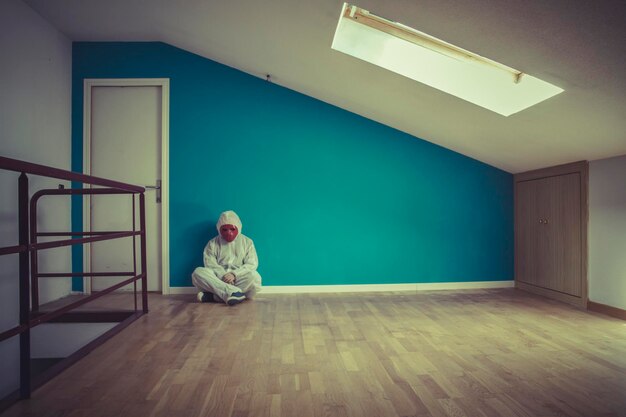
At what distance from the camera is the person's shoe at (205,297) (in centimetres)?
316

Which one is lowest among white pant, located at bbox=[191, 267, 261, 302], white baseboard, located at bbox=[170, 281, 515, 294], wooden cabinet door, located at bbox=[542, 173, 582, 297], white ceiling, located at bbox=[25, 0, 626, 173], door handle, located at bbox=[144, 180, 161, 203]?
white baseboard, located at bbox=[170, 281, 515, 294]

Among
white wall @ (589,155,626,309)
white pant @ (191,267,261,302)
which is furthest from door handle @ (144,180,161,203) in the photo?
white wall @ (589,155,626,309)

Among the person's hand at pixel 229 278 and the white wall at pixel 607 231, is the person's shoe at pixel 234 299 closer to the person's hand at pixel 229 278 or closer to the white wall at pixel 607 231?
the person's hand at pixel 229 278

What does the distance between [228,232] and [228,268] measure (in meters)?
0.35

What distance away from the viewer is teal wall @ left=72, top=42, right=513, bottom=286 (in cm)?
352

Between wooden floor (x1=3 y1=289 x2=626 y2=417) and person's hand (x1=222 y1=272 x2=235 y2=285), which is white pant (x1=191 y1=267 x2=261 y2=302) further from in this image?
wooden floor (x1=3 y1=289 x2=626 y2=417)

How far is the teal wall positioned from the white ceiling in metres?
0.18

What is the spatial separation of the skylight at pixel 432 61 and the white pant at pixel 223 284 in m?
2.11

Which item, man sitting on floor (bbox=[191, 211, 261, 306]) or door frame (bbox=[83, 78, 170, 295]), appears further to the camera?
door frame (bbox=[83, 78, 170, 295])

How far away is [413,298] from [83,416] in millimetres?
2723

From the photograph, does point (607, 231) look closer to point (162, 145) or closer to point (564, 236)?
point (564, 236)

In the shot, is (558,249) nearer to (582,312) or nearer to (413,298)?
(582,312)

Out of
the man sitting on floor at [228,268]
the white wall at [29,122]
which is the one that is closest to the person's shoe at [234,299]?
the man sitting on floor at [228,268]

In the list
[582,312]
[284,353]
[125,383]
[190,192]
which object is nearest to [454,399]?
[284,353]
